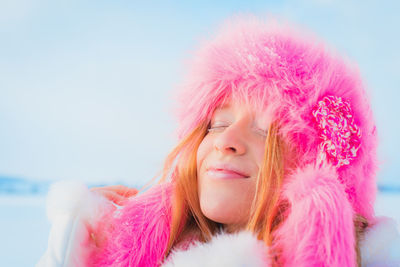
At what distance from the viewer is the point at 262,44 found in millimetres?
1015

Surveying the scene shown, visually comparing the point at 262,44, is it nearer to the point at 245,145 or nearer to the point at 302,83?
the point at 302,83

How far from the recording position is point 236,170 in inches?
39.0

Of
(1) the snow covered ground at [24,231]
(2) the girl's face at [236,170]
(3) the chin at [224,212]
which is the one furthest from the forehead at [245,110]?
(1) the snow covered ground at [24,231]

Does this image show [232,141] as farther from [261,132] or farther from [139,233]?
[139,233]

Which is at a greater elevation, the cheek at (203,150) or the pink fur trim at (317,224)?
the cheek at (203,150)

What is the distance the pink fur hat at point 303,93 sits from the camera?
0.93 m

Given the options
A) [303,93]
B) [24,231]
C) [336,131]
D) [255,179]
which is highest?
[303,93]

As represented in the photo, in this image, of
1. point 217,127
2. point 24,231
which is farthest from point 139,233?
point 24,231

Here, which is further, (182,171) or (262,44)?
(182,171)

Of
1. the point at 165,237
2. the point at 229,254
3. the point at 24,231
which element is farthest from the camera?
the point at 24,231

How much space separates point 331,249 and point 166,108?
0.70 metres

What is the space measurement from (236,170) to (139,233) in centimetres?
37

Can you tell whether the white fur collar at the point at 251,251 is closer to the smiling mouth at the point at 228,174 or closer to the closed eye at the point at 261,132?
the smiling mouth at the point at 228,174

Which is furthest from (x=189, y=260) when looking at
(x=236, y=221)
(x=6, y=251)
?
(x=6, y=251)
